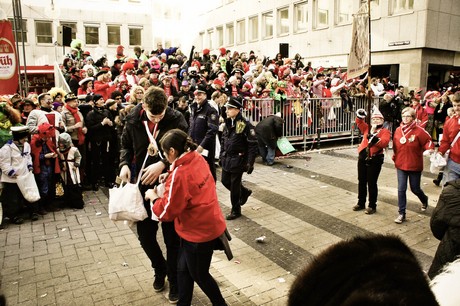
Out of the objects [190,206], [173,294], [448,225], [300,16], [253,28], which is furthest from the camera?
[253,28]

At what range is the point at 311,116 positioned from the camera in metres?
12.7

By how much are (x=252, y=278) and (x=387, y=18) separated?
22896 millimetres

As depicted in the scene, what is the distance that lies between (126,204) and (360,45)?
17.5 ft

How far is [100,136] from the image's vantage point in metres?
8.59

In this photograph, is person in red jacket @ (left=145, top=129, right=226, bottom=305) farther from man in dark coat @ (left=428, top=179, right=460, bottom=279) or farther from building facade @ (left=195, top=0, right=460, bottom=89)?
building facade @ (left=195, top=0, right=460, bottom=89)

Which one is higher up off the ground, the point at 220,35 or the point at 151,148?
the point at 220,35

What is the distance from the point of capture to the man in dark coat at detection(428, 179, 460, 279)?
257 centimetres

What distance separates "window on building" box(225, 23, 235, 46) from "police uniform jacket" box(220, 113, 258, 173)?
33355 millimetres

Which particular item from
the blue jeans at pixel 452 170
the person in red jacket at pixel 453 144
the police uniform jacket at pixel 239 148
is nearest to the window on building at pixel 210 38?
the police uniform jacket at pixel 239 148

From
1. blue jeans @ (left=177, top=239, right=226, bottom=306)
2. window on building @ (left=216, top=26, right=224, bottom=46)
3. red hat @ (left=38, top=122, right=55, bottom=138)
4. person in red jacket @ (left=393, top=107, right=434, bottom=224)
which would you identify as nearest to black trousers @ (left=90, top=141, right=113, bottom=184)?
red hat @ (left=38, top=122, right=55, bottom=138)

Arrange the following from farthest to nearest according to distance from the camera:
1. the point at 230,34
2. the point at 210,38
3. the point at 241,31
Answer: the point at 210,38 → the point at 230,34 → the point at 241,31

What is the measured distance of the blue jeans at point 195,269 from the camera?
3461 mm

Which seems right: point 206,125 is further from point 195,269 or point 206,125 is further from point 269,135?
point 195,269

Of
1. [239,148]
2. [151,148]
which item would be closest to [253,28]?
[239,148]
